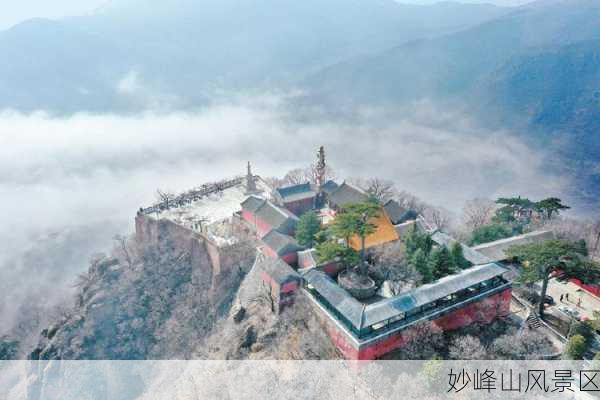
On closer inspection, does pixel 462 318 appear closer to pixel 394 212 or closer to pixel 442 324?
pixel 442 324

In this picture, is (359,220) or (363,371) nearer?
(363,371)

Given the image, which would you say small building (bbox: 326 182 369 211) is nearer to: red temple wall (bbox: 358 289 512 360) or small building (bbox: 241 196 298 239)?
small building (bbox: 241 196 298 239)

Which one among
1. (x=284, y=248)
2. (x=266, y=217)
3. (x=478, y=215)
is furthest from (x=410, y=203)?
(x=284, y=248)

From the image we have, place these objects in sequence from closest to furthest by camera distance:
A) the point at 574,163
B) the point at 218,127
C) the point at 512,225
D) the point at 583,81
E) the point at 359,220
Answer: the point at 359,220, the point at 512,225, the point at 574,163, the point at 583,81, the point at 218,127

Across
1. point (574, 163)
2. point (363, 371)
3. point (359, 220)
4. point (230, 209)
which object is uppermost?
point (359, 220)

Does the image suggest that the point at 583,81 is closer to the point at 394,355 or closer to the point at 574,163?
the point at 574,163

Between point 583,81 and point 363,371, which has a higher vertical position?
point 583,81

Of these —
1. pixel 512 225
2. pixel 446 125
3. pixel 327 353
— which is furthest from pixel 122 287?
pixel 446 125

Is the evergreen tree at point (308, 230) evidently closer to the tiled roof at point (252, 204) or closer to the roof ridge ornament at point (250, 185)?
the tiled roof at point (252, 204)

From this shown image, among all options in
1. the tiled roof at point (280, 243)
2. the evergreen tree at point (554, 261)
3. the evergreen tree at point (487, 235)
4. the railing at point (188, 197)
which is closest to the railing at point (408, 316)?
the evergreen tree at point (554, 261)
